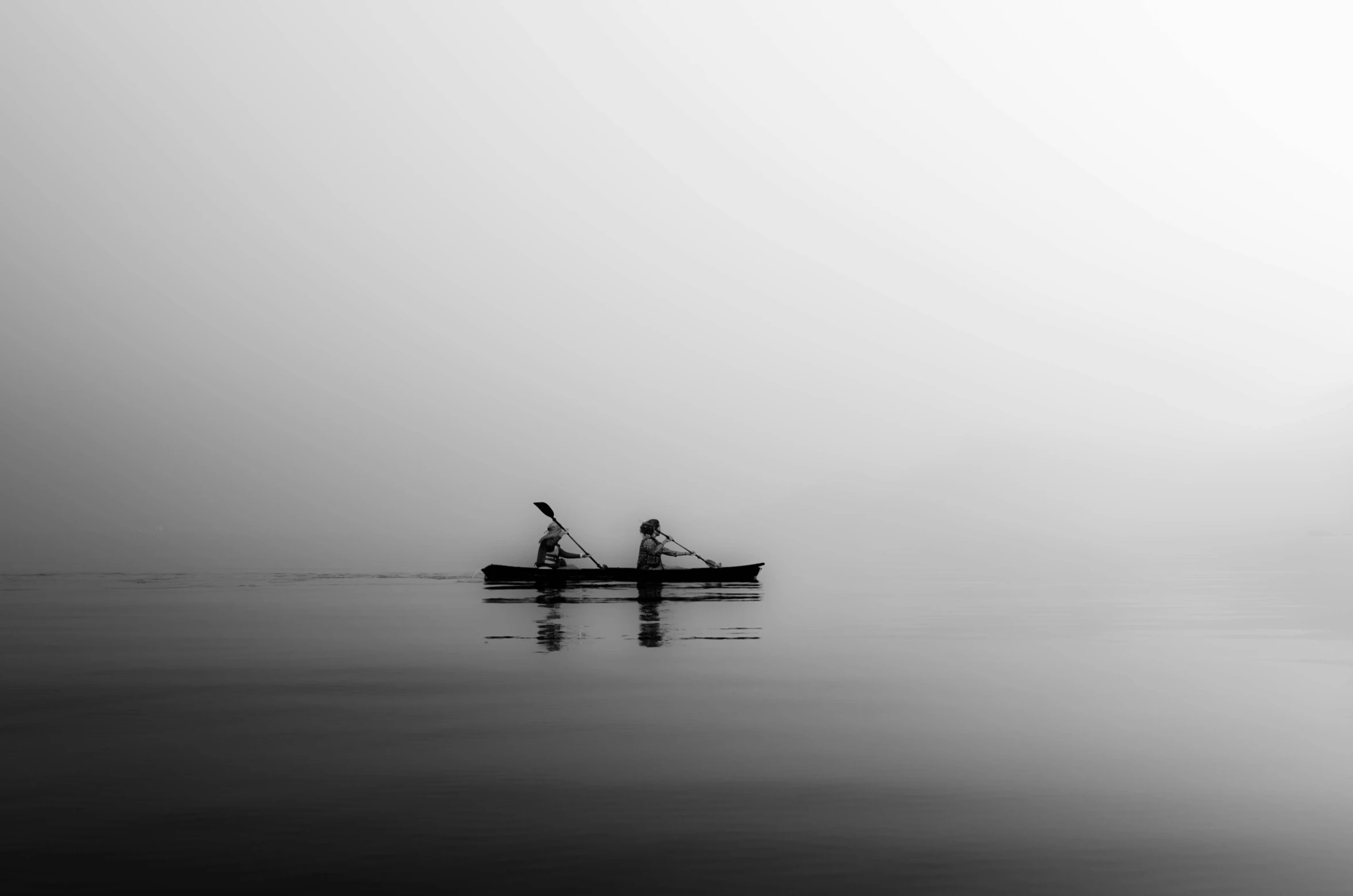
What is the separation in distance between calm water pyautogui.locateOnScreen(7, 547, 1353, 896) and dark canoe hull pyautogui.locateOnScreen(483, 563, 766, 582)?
53.0 feet

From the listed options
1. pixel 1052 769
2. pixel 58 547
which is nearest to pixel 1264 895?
pixel 1052 769

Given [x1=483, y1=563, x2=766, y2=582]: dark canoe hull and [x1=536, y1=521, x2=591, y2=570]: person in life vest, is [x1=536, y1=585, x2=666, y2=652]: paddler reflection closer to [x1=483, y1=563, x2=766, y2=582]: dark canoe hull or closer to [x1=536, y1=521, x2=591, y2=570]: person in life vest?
[x1=483, y1=563, x2=766, y2=582]: dark canoe hull

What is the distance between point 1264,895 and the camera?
1036cm

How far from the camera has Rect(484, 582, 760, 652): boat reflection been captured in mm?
33125

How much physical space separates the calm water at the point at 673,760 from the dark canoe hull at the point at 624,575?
636 inches

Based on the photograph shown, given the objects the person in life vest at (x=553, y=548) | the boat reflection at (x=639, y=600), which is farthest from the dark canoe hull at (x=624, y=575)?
the person in life vest at (x=553, y=548)

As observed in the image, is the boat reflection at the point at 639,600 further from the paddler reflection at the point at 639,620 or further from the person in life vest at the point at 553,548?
the person in life vest at the point at 553,548

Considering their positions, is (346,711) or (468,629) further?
(468,629)

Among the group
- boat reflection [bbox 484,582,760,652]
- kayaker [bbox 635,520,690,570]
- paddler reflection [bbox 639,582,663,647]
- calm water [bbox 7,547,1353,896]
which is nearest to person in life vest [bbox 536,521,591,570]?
boat reflection [bbox 484,582,760,652]

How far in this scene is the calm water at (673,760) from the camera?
36.5 ft

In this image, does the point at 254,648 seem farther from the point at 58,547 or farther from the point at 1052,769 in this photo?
the point at 58,547

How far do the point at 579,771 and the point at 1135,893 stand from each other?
7.13 meters

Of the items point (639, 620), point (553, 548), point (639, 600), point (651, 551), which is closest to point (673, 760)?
point (639, 620)

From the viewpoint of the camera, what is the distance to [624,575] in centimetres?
5266
